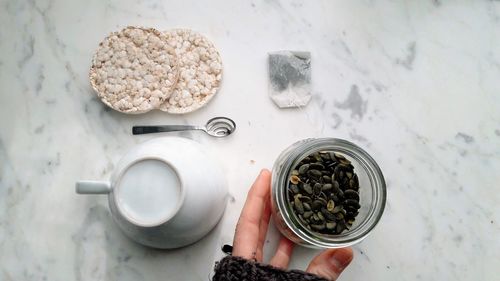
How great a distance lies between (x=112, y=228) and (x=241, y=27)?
380 millimetres

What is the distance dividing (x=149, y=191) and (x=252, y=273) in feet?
0.53

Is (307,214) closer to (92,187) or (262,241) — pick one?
(262,241)

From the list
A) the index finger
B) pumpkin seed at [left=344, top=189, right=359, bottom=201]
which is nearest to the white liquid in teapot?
the index finger

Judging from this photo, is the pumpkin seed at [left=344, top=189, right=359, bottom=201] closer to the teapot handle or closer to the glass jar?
the glass jar

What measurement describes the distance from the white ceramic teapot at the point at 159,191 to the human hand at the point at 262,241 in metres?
0.06

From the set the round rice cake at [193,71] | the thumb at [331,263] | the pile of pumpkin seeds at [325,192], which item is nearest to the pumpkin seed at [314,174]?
the pile of pumpkin seeds at [325,192]

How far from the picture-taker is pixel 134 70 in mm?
698

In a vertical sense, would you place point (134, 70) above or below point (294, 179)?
above

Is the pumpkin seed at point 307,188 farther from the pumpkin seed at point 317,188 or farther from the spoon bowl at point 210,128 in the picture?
the spoon bowl at point 210,128

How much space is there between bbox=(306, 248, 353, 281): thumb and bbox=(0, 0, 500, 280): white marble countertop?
0.08 metres

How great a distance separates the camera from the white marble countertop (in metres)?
0.70

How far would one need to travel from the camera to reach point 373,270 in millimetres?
705

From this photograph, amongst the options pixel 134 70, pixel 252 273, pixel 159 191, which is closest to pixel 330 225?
pixel 252 273

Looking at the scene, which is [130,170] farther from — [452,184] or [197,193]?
[452,184]
